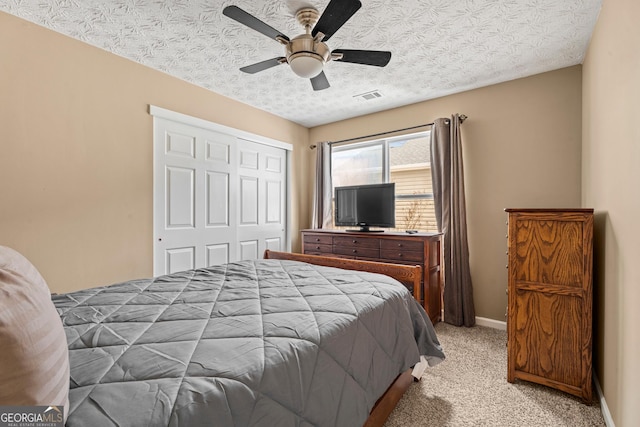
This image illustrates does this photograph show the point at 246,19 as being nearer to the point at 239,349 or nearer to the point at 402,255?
the point at 239,349

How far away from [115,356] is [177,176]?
2567mm

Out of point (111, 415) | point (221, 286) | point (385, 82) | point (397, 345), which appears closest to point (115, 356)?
point (111, 415)

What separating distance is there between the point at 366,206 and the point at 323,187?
928 millimetres

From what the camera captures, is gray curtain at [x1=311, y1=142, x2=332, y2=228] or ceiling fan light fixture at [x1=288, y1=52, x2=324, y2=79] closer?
ceiling fan light fixture at [x1=288, y1=52, x2=324, y2=79]

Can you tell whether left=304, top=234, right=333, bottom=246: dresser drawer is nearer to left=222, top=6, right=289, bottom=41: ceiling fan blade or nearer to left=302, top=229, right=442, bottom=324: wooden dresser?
left=302, top=229, right=442, bottom=324: wooden dresser

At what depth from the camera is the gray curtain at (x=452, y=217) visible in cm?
323

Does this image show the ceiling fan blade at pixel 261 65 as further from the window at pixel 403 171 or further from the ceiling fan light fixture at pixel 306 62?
the window at pixel 403 171

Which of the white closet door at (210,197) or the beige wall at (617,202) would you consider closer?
the beige wall at (617,202)

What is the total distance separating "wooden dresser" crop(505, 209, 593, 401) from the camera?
1.92 m

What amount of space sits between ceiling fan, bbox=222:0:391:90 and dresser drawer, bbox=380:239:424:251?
1842 mm

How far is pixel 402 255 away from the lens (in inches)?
128

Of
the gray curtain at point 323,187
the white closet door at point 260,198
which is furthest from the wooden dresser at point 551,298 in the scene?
the white closet door at point 260,198

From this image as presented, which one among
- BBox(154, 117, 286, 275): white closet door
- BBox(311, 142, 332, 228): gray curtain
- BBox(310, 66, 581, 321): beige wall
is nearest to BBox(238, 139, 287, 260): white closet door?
BBox(154, 117, 286, 275): white closet door

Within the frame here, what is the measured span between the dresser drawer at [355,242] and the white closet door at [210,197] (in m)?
1.08
